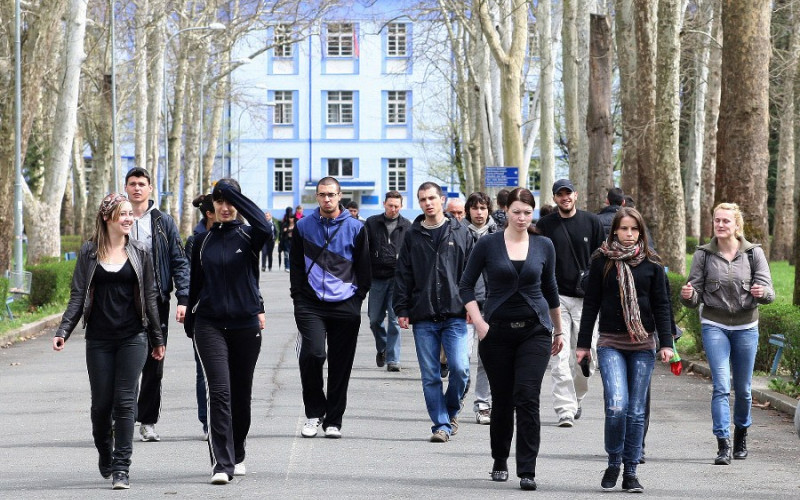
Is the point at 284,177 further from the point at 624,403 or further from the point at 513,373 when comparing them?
the point at 624,403

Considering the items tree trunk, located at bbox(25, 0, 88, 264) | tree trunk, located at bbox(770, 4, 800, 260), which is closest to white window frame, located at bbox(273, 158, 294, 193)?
tree trunk, located at bbox(770, 4, 800, 260)

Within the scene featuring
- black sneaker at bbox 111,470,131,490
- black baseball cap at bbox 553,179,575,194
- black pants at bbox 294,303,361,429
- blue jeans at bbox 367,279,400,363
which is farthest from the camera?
blue jeans at bbox 367,279,400,363

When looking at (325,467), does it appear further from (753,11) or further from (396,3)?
(396,3)

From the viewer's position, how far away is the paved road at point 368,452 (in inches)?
332

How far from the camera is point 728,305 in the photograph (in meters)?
9.62

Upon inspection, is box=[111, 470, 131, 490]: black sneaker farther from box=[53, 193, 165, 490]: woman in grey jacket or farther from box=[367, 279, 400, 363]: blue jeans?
box=[367, 279, 400, 363]: blue jeans

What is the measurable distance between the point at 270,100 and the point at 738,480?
77.6 metres

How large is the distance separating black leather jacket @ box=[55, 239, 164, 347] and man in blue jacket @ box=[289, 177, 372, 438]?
2.01 metres

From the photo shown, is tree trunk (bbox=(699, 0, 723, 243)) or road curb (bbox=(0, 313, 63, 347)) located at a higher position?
tree trunk (bbox=(699, 0, 723, 243))

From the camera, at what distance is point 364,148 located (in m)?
85.2

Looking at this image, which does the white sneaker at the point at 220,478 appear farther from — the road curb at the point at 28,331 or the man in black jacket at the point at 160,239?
the road curb at the point at 28,331

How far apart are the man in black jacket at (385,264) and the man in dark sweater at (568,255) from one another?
3833mm

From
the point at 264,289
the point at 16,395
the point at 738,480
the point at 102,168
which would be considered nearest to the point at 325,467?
the point at 738,480

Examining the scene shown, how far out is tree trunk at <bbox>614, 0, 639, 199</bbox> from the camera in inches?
1011
